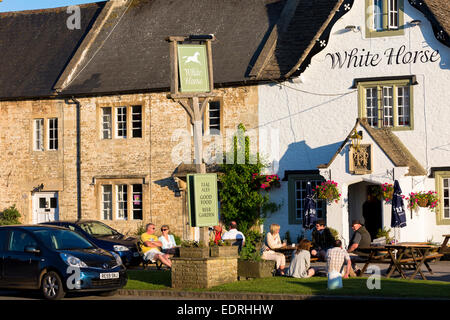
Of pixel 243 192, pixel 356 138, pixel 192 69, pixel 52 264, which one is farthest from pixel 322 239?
pixel 243 192

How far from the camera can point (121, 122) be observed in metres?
32.3

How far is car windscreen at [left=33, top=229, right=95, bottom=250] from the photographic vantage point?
57.0 ft

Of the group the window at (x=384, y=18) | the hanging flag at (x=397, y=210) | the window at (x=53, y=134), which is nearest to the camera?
the hanging flag at (x=397, y=210)

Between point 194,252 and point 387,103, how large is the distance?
12344 millimetres

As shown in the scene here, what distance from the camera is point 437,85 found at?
27.2 metres

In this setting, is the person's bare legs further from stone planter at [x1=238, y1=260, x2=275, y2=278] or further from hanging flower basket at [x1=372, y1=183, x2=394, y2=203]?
hanging flower basket at [x1=372, y1=183, x2=394, y2=203]

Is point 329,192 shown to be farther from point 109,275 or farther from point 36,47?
point 36,47

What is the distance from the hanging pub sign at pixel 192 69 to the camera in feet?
60.3

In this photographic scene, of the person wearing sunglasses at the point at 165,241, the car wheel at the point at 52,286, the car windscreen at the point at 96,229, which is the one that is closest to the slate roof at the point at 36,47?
the car windscreen at the point at 96,229

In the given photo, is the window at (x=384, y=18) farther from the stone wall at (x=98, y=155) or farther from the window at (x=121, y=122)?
the window at (x=121, y=122)

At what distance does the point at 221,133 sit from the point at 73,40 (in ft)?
26.8

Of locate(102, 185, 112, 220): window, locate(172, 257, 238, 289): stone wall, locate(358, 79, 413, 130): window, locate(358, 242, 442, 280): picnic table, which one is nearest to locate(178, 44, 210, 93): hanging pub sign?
locate(172, 257, 238, 289): stone wall

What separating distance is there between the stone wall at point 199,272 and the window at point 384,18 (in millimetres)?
12525
